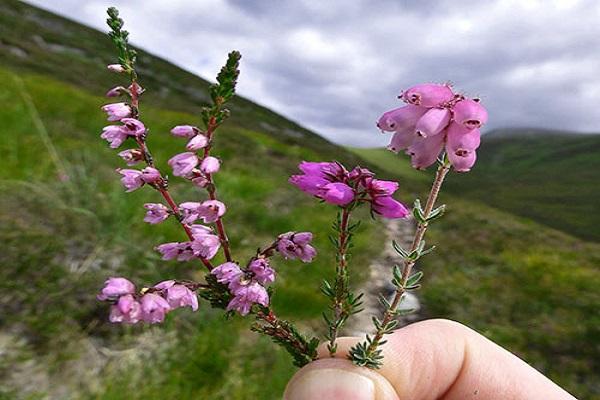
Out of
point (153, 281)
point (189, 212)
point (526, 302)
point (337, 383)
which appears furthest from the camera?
point (526, 302)

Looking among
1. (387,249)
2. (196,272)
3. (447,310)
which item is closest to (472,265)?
(387,249)

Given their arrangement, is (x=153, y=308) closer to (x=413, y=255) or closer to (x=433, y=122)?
(x=413, y=255)

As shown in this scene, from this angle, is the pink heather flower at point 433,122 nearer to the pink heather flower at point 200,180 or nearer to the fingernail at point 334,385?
the pink heather flower at point 200,180

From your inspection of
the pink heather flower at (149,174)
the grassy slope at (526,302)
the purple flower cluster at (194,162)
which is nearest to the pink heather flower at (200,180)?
the purple flower cluster at (194,162)

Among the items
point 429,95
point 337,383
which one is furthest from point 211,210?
point 337,383

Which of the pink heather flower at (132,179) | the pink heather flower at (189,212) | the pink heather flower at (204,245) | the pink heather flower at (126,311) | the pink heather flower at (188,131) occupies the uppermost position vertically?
the pink heather flower at (188,131)

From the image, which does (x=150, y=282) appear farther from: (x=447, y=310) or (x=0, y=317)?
(x=447, y=310)

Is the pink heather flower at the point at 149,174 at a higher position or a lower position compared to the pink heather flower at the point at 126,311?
higher
